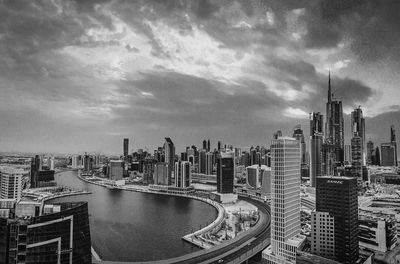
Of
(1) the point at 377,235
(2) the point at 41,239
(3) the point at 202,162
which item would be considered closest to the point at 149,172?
(3) the point at 202,162

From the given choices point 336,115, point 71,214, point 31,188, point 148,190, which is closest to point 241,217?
point 71,214

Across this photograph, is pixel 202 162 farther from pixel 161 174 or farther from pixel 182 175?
pixel 182 175

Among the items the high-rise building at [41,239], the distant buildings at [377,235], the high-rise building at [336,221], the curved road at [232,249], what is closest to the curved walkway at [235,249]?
the curved road at [232,249]

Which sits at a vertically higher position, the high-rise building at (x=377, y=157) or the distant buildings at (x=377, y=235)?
the high-rise building at (x=377, y=157)

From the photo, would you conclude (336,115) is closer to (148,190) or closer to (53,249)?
(148,190)

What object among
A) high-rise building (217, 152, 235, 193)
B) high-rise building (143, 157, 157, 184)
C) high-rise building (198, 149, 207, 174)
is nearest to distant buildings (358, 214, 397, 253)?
high-rise building (217, 152, 235, 193)

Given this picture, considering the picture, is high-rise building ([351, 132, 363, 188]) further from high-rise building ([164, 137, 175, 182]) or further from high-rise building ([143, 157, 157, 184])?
high-rise building ([143, 157, 157, 184])

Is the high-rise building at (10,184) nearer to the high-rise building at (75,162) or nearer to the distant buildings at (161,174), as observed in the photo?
the distant buildings at (161,174)
